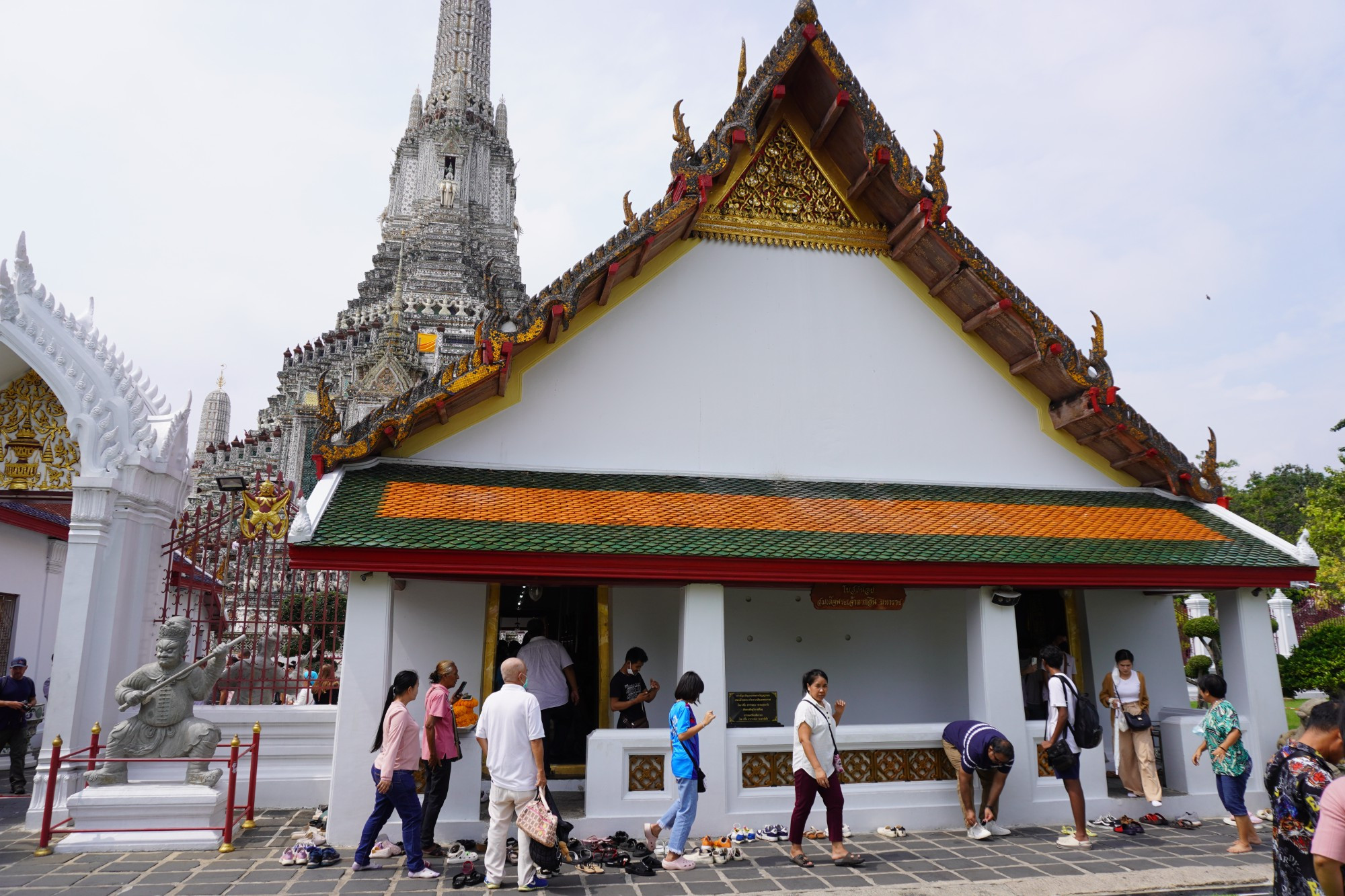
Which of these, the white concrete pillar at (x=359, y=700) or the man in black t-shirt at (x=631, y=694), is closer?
the white concrete pillar at (x=359, y=700)

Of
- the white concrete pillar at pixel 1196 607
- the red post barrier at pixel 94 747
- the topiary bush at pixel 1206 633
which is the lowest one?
the red post barrier at pixel 94 747

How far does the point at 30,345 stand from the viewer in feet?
24.8

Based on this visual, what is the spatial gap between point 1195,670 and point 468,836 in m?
15.4

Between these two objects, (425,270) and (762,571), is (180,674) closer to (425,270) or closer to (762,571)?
(762,571)

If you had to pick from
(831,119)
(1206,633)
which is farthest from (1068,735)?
(1206,633)

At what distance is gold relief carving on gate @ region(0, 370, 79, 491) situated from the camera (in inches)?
323

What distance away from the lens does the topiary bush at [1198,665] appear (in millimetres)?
16359

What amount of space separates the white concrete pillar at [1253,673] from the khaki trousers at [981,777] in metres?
2.58

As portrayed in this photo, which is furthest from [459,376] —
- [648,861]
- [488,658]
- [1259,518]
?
[1259,518]

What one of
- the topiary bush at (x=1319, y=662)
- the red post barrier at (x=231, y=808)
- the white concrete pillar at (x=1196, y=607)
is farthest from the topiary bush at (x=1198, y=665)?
the red post barrier at (x=231, y=808)

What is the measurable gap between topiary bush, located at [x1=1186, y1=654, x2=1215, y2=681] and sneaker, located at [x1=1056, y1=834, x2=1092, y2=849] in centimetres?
1194

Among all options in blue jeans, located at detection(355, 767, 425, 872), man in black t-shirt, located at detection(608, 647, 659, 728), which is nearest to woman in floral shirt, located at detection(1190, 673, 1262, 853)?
man in black t-shirt, located at detection(608, 647, 659, 728)

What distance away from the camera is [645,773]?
6.69m

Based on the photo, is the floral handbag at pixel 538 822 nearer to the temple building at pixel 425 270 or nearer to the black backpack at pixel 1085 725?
the black backpack at pixel 1085 725
